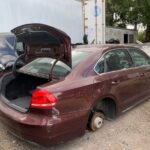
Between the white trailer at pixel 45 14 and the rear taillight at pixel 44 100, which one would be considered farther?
the white trailer at pixel 45 14

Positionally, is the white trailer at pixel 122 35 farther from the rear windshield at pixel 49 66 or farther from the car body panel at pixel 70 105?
the car body panel at pixel 70 105

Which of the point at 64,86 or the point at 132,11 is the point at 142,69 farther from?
the point at 132,11

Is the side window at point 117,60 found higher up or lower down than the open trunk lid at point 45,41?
lower down

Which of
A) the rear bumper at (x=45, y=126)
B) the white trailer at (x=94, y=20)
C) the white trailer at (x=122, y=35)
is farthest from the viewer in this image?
the white trailer at (x=122, y=35)

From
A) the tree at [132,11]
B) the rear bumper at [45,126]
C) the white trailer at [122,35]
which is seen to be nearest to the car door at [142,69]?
the rear bumper at [45,126]

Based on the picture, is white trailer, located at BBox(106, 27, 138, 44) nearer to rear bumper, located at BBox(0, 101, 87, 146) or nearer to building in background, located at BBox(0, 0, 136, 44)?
building in background, located at BBox(0, 0, 136, 44)

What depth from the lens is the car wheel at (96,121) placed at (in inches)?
152

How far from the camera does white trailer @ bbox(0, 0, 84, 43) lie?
9234mm

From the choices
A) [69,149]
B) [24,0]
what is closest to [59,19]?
[24,0]

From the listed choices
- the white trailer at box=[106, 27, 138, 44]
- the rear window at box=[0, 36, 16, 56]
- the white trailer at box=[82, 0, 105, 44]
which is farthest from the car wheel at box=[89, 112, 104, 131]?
the white trailer at box=[106, 27, 138, 44]

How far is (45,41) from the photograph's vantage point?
12.5 feet

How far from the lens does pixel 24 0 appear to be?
9.77 meters

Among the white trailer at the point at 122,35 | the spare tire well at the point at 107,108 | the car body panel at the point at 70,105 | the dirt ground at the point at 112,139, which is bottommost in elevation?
the white trailer at the point at 122,35

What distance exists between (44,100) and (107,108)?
4.69ft
